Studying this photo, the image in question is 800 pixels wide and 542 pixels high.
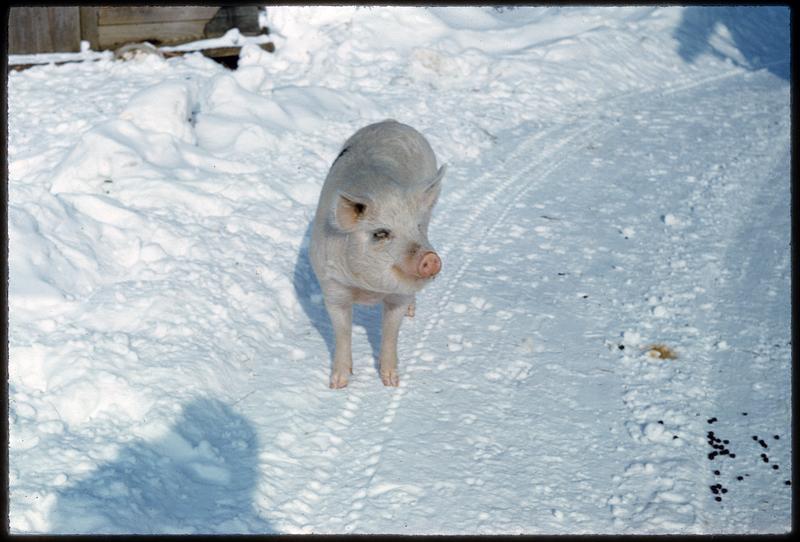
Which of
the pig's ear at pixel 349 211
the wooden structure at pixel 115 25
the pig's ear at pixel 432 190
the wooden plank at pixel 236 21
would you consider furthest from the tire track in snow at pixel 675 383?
the wooden structure at pixel 115 25

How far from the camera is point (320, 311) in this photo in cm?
696

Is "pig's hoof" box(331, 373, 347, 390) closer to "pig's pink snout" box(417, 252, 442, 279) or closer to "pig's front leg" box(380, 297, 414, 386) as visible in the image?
"pig's front leg" box(380, 297, 414, 386)

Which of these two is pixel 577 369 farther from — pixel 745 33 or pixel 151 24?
pixel 745 33

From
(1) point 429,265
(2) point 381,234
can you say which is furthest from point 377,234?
(1) point 429,265

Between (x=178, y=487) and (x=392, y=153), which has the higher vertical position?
(x=392, y=153)

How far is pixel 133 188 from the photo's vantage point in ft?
26.5

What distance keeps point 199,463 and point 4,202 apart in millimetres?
2120

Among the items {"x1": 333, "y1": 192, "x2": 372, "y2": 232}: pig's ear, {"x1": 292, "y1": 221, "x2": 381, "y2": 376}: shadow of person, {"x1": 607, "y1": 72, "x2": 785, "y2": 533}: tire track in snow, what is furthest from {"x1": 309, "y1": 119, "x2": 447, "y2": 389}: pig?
{"x1": 607, "y1": 72, "x2": 785, "y2": 533}: tire track in snow

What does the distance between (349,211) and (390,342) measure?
1052mm

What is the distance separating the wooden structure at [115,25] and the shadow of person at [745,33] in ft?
24.9

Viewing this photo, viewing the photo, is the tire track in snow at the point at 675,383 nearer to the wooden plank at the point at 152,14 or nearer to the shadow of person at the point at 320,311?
the shadow of person at the point at 320,311

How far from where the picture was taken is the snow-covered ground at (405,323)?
188 inches

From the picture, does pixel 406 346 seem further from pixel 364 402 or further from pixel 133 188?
pixel 133 188

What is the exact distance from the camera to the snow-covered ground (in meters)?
4.77
